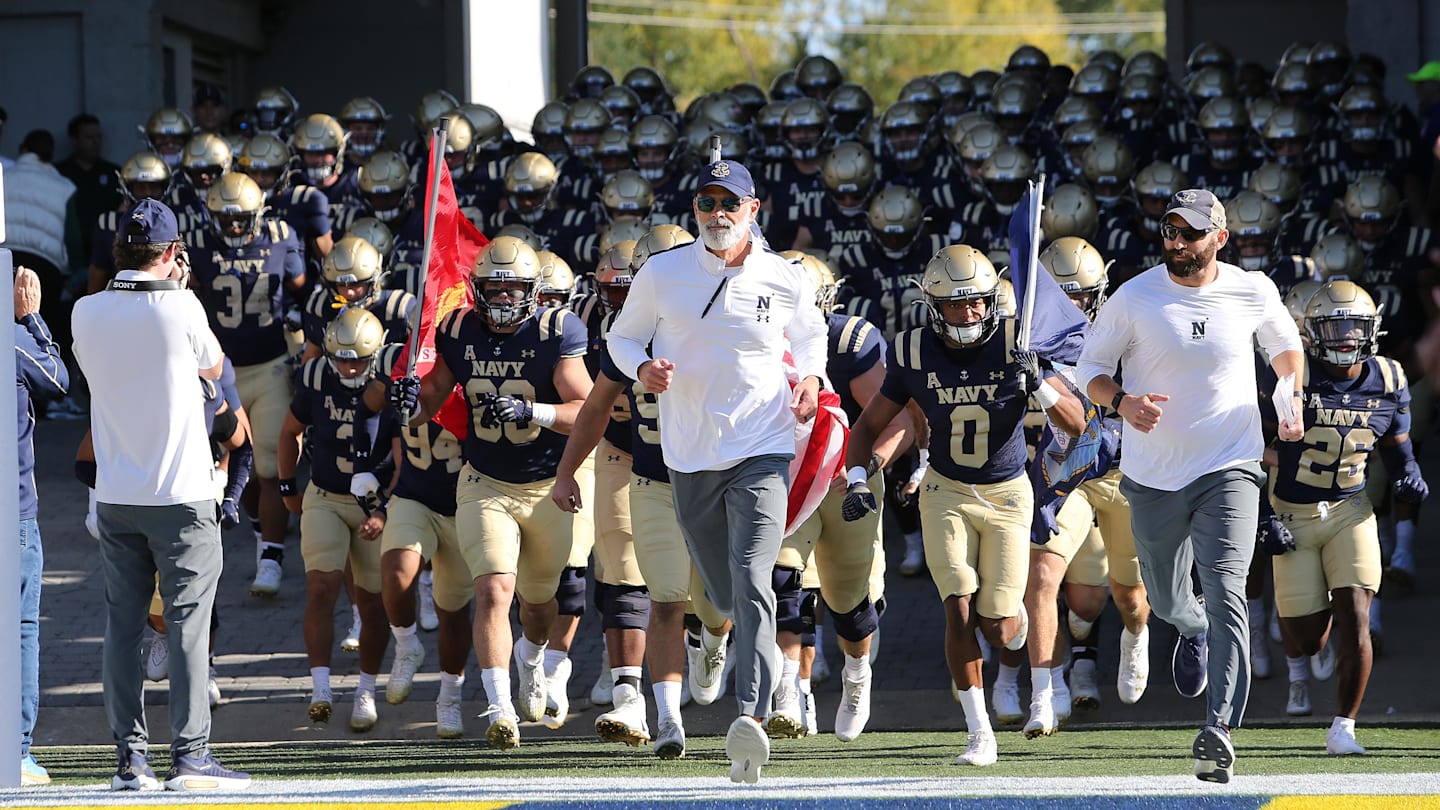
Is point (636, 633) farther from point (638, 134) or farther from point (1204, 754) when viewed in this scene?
point (638, 134)

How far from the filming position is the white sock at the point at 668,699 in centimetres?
737

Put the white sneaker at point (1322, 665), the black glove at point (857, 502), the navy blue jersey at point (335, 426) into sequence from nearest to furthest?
the black glove at point (857, 502) → the navy blue jersey at point (335, 426) → the white sneaker at point (1322, 665)

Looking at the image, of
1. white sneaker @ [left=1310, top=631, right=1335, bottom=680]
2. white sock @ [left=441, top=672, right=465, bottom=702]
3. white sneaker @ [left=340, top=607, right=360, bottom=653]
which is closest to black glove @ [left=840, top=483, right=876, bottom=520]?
white sock @ [left=441, top=672, right=465, bottom=702]

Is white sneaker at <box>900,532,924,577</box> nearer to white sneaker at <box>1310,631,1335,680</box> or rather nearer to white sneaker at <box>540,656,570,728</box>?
white sneaker at <box>1310,631,1335,680</box>

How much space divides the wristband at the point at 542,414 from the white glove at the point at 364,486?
3.34ft

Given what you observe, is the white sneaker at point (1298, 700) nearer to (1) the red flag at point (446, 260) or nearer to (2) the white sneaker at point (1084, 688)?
(2) the white sneaker at point (1084, 688)

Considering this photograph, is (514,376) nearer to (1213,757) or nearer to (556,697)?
(556,697)

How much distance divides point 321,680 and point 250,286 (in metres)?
3.09

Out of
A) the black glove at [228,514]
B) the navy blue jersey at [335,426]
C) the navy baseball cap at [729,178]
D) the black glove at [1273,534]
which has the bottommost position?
the black glove at [1273,534]

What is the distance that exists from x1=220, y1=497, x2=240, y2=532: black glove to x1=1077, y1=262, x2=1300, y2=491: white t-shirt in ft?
10.3

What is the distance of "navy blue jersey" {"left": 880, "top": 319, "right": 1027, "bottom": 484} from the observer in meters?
7.79

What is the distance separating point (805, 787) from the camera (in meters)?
6.10

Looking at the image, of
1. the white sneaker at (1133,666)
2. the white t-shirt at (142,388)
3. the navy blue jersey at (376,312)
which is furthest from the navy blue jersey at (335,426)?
the white sneaker at (1133,666)

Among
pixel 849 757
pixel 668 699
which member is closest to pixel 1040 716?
pixel 849 757
